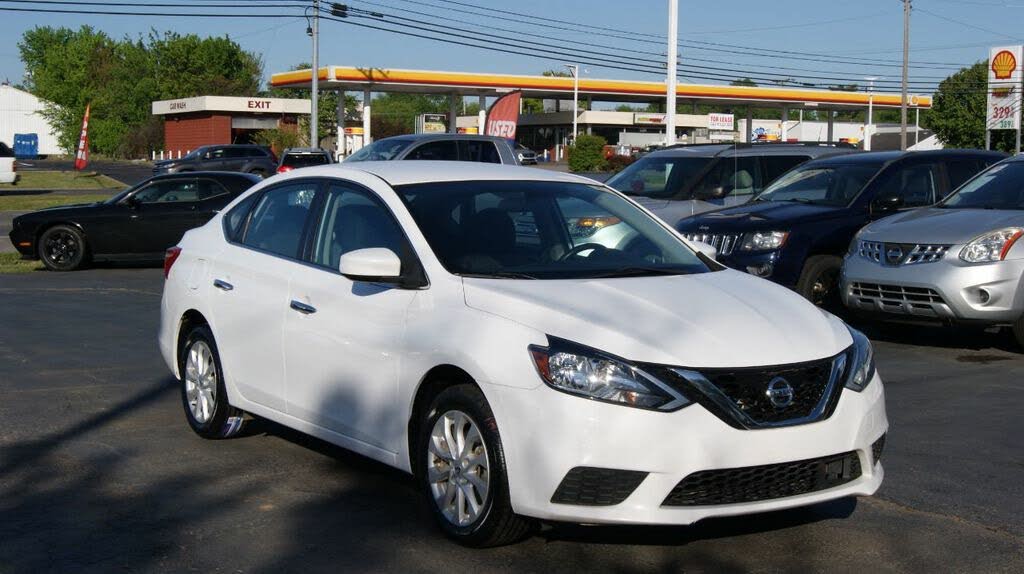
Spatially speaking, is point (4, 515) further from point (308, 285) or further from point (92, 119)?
point (92, 119)

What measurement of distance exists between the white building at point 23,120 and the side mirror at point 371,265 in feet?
405

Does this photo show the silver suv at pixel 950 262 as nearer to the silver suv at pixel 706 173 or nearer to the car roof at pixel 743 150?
the silver suv at pixel 706 173

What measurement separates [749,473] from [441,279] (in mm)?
1599

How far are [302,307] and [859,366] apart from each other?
2.71 m

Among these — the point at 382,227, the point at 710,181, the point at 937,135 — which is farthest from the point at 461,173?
the point at 937,135

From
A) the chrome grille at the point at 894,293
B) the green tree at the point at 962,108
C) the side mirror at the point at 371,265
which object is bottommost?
the chrome grille at the point at 894,293

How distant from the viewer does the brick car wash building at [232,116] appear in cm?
8319

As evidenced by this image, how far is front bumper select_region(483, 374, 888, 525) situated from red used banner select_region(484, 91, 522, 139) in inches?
806

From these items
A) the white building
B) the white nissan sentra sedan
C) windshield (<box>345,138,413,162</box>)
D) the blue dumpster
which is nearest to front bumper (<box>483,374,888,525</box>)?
the white nissan sentra sedan

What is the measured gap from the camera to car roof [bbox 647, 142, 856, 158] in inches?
607

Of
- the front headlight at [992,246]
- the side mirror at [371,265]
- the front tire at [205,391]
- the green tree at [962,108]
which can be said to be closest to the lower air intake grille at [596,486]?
the side mirror at [371,265]

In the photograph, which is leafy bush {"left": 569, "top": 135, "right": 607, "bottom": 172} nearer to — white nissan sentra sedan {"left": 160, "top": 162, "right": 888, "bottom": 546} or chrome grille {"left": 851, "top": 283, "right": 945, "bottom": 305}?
chrome grille {"left": 851, "top": 283, "right": 945, "bottom": 305}

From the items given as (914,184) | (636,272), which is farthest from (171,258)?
(914,184)

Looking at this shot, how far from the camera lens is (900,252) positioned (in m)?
11.0
